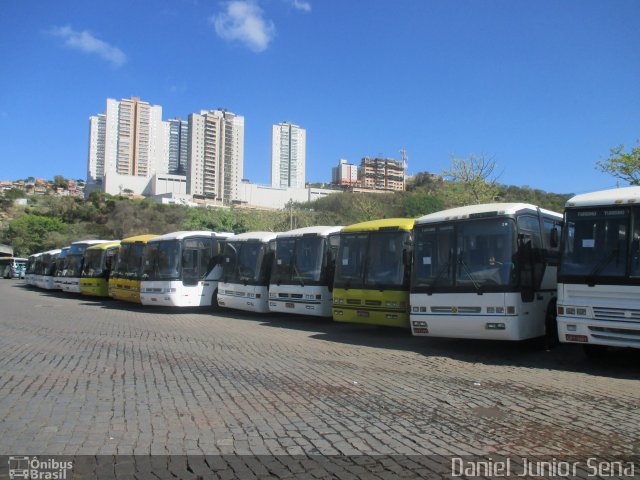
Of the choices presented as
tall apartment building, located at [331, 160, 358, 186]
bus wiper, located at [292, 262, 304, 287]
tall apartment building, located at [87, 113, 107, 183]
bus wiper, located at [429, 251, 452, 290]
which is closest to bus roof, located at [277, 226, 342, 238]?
bus wiper, located at [292, 262, 304, 287]

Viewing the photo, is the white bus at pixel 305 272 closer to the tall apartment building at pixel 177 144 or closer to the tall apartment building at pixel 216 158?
the tall apartment building at pixel 216 158

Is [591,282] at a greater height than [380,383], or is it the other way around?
[591,282]

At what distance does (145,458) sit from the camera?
440 centimetres

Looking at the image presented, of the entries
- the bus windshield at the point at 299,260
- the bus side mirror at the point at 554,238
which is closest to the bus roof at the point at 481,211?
the bus side mirror at the point at 554,238

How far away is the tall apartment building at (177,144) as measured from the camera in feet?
467

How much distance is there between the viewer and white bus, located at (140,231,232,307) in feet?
58.2

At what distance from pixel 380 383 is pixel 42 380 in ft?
15.5

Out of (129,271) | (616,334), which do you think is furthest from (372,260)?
(129,271)

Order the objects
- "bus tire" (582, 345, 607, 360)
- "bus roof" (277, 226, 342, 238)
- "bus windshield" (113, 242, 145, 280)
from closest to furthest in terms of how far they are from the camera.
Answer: "bus tire" (582, 345, 607, 360)
"bus roof" (277, 226, 342, 238)
"bus windshield" (113, 242, 145, 280)

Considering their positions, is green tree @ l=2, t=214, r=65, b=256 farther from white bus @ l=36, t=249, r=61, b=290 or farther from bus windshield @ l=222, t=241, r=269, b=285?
bus windshield @ l=222, t=241, r=269, b=285

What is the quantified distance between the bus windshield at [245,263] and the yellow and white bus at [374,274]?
403 centimetres

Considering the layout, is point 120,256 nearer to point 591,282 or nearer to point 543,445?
point 591,282

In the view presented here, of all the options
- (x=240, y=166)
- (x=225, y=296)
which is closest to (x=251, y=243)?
(x=225, y=296)

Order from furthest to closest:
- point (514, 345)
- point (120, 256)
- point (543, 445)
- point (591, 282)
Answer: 1. point (120, 256)
2. point (514, 345)
3. point (591, 282)
4. point (543, 445)
